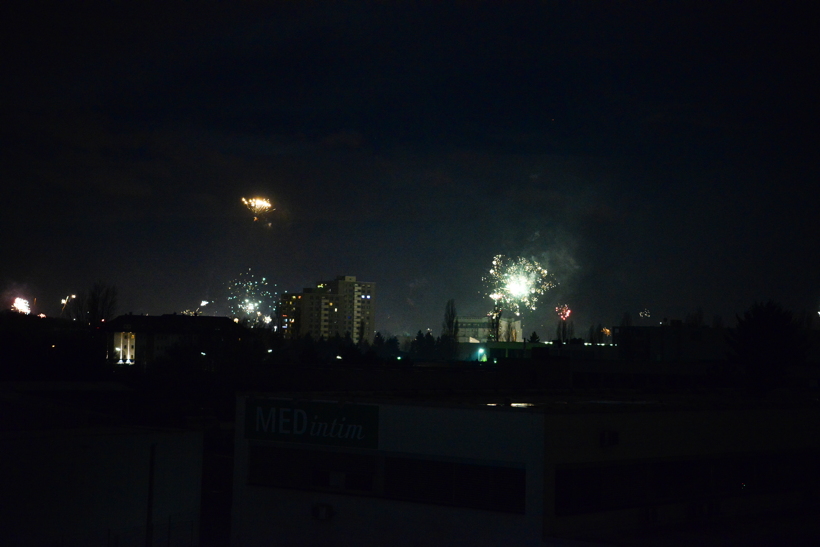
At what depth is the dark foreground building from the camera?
12.4m

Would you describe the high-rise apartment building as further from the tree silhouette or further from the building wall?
the building wall

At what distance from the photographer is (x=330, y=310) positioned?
18662 cm

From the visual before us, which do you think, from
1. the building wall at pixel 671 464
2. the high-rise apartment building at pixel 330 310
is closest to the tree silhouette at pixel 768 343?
the building wall at pixel 671 464

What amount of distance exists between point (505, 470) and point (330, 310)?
175309 millimetres

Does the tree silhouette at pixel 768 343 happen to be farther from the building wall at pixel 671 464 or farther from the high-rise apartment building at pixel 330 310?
the high-rise apartment building at pixel 330 310

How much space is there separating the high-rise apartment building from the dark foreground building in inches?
6514

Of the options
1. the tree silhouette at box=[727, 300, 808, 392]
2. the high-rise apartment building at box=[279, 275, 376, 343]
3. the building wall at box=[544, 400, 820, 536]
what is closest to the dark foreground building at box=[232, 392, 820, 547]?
the building wall at box=[544, 400, 820, 536]

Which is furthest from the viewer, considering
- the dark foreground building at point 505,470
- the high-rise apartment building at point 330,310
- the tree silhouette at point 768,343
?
the high-rise apartment building at point 330,310

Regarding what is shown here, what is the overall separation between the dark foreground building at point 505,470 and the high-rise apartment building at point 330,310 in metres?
165

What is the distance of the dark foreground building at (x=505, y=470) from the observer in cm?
1238

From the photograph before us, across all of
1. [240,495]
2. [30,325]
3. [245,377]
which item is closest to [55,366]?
[245,377]

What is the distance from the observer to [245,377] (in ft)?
151

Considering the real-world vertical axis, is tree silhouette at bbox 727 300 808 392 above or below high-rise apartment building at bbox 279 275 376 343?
below

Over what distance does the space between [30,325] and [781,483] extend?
6634cm
